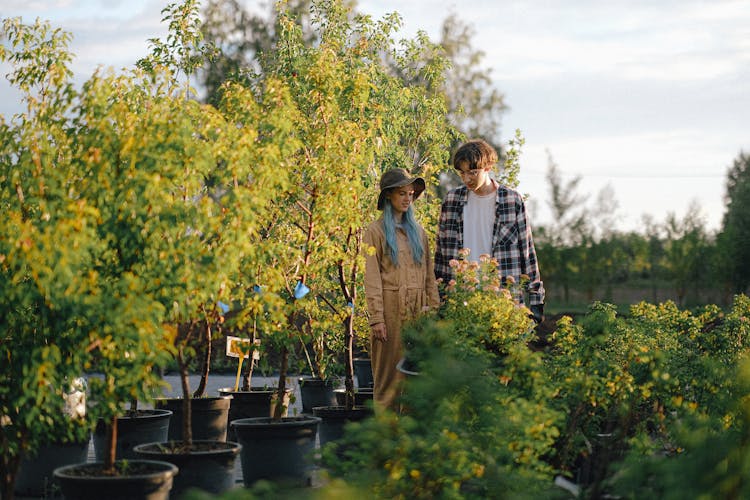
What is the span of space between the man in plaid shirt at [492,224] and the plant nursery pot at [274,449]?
154 centimetres

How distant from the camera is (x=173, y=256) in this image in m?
3.98

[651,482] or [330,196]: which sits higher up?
[330,196]

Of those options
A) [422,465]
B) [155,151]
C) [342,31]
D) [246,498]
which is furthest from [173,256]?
[342,31]

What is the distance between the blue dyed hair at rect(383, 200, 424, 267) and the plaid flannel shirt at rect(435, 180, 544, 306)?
0.20m

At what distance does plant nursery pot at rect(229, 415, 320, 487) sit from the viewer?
5574mm

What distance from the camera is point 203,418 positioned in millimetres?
6641

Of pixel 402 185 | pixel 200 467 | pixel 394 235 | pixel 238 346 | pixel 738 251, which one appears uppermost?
pixel 738 251

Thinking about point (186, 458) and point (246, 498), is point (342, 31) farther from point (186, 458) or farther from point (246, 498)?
point (246, 498)

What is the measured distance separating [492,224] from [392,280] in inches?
28.4

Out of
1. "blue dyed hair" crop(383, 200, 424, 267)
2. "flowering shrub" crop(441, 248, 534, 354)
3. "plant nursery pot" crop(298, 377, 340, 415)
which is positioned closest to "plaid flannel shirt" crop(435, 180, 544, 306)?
"blue dyed hair" crop(383, 200, 424, 267)

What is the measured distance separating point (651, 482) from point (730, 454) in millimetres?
491

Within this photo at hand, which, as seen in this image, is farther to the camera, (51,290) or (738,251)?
(738,251)

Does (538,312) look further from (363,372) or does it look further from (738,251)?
(738,251)

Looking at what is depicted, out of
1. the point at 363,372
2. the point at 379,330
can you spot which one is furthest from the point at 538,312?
the point at 363,372
